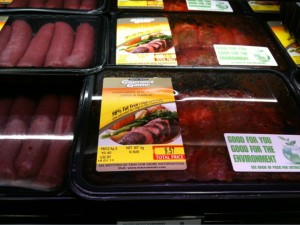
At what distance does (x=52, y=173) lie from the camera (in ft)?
4.45

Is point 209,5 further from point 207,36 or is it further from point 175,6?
point 207,36

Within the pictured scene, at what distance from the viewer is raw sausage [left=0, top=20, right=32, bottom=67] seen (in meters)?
1.83

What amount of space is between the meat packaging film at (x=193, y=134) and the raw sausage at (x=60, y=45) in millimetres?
288

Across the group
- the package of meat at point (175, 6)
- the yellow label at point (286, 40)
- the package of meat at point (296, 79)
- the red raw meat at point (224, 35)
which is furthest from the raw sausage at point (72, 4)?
the package of meat at point (296, 79)

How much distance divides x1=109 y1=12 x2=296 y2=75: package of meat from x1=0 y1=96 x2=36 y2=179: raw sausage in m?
0.52

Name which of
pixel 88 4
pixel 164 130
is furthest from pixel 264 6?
pixel 164 130

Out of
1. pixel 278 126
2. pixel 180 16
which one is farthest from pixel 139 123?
pixel 180 16

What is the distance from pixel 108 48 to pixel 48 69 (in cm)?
41

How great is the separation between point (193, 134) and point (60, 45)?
101 cm

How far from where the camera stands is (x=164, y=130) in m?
1.47

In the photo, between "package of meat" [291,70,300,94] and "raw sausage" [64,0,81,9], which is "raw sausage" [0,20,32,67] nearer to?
"raw sausage" [64,0,81,9]

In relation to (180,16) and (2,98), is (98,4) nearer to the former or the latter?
(180,16)

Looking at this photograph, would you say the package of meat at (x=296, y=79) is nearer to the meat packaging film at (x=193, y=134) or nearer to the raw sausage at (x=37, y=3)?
the meat packaging film at (x=193, y=134)

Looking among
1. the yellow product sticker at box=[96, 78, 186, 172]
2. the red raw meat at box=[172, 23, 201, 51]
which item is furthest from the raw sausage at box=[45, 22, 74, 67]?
the red raw meat at box=[172, 23, 201, 51]
